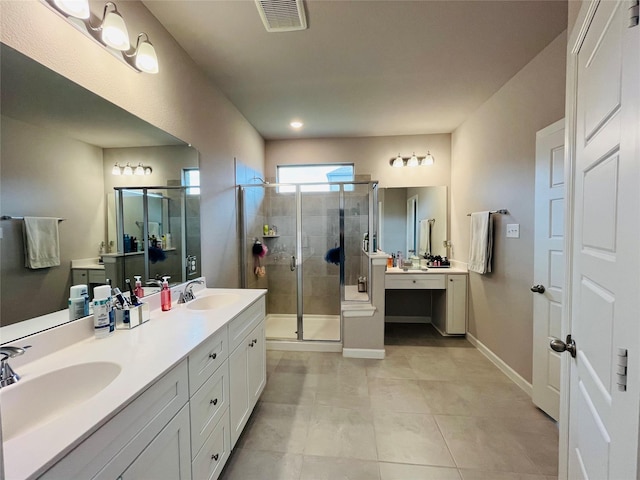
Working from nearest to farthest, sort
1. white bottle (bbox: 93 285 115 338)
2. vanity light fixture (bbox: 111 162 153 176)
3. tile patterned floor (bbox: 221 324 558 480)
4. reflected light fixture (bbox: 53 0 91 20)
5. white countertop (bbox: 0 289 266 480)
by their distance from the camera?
white countertop (bbox: 0 289 266 480) → reflected light fixture (bbox: 53 0 91 20) → white bottle (bbox: 93 285 115 338) → vanity light fixture (bbox: 111 162 153 176) → tile patterned floor (bbox: 221 324 558 480)

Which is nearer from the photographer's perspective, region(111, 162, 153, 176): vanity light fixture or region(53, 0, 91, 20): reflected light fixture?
region(53, 0, 91, 20): reflected light fixture

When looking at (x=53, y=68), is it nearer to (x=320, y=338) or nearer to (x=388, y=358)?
(x=320, y=338)

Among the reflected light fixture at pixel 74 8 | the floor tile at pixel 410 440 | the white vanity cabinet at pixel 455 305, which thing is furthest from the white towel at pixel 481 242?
the reflected light fixture at pixel 74 8

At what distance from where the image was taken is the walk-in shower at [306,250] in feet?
10.7

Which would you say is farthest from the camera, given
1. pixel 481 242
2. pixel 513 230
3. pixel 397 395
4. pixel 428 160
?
pixel 428 160

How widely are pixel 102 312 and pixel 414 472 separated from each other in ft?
5.95

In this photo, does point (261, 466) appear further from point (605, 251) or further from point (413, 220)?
point (413, 220)

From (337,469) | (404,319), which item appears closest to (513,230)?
(404,319)

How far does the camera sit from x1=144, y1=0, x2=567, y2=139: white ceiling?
165cm

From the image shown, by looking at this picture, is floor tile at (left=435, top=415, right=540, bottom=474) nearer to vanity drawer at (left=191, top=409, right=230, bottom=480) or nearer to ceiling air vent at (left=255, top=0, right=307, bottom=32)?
vanity drawer at (left=191, top=409, right=230, bottom=480)

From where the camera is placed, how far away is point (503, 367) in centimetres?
252

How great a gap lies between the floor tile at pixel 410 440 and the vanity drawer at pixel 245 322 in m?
1.08

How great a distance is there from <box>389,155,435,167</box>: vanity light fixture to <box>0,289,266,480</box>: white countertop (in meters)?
2.95

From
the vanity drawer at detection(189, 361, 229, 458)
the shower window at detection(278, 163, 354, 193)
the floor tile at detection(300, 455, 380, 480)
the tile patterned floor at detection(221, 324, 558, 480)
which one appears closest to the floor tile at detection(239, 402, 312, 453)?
the tile patterned floor at detection(221, 324, 558, 480)
